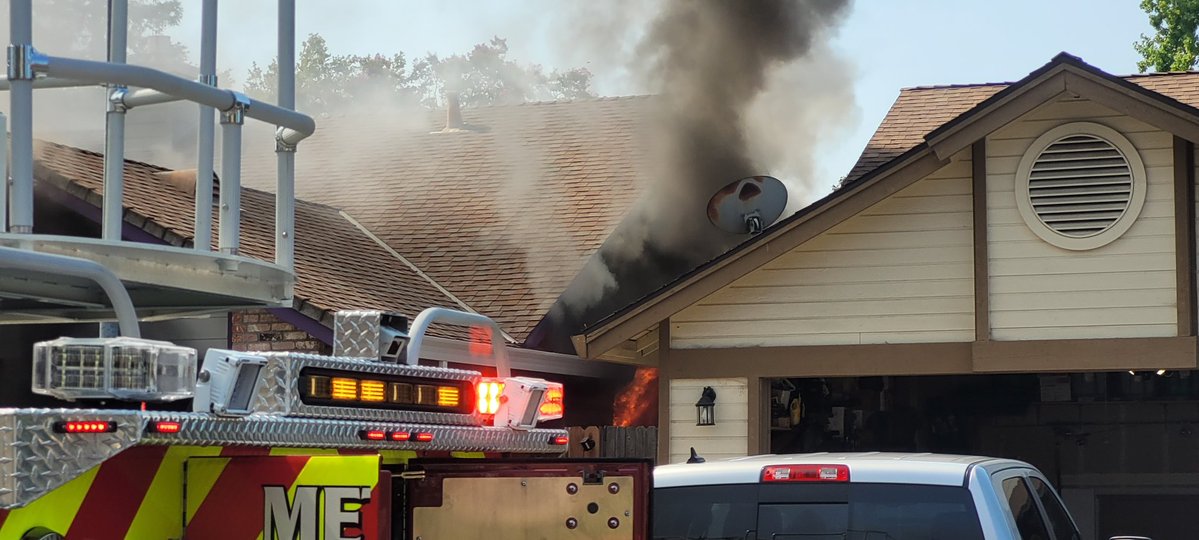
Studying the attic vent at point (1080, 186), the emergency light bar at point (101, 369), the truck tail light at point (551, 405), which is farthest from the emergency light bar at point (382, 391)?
the attic vent at point (1080, 186)

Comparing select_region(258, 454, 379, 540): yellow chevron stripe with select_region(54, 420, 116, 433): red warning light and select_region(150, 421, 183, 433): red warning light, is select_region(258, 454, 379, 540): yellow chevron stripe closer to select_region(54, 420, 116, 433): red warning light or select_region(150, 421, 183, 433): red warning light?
select_region(150, 421, 183, 433): red warning light

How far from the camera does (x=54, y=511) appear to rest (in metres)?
3.77

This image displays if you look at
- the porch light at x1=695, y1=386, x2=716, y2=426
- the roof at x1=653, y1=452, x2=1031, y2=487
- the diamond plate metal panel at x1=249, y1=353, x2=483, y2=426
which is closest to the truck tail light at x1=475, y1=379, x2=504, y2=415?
the diamond plate metal panel at x1=249, y1=353, x2=483, y2=426

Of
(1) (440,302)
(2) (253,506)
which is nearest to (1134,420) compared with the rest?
(1) (440,302)

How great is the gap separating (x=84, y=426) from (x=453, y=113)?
16.4 metres

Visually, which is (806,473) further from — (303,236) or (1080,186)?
(303,236)

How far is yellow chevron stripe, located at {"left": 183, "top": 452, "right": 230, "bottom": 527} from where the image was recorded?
4348 millimetres

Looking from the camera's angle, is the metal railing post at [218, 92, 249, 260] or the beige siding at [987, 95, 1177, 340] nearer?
the metal railing post at [218, 92, 249, 260]

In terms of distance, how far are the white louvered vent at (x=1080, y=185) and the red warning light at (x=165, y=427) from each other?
345 inches

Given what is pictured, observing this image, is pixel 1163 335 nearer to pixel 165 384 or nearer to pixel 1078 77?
pixel 1078 77

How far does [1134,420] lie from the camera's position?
16.2 m

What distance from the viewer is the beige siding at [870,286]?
11.9 meters

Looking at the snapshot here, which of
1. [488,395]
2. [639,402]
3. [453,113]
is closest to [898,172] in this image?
[639,402]

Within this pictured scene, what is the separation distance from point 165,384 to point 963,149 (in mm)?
8710
